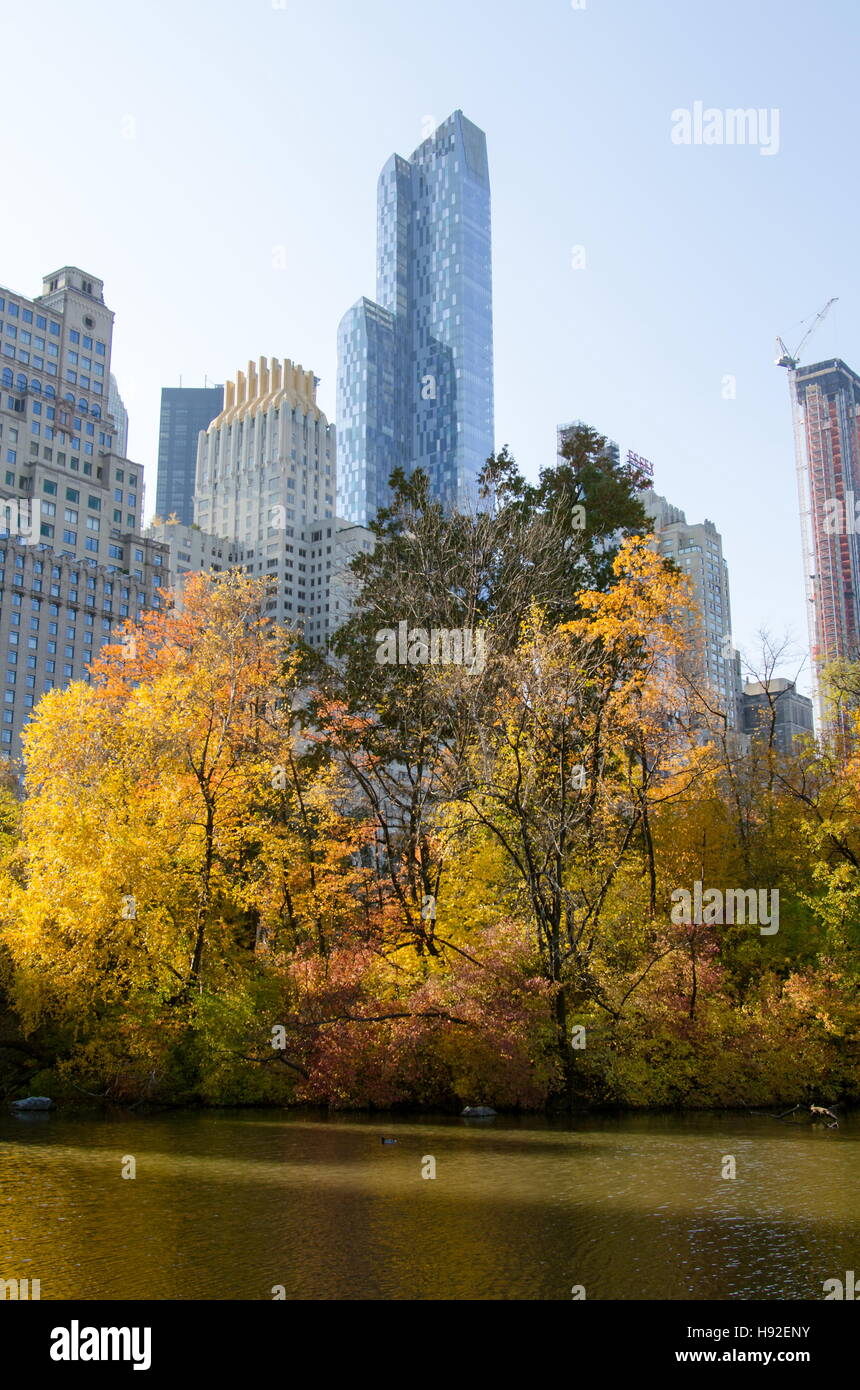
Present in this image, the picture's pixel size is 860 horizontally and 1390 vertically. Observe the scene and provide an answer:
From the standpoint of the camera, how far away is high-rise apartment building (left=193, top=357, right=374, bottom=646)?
167m

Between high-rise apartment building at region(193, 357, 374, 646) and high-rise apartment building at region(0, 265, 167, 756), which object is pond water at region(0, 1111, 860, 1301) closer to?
high-rise apartment building at region(0, 265, 167, 756)

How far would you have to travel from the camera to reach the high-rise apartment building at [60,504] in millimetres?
131250

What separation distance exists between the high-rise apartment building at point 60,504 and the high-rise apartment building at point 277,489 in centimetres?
1763

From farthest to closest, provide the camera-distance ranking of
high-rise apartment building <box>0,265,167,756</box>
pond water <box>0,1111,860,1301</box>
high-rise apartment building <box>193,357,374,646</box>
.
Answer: high-rise apartment building <box>193,357,374,646</box>, high-rise apartment building <box>0,265,167,756</box>, pond water <box>0,1111,860,1301</box>

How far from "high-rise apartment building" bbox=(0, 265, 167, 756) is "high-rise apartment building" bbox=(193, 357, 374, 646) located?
17629 mm

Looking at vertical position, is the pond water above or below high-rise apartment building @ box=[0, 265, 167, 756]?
below

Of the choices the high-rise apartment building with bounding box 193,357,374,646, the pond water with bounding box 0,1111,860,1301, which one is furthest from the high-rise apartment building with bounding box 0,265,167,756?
the pond water with bounding box 0,1111,860,1301

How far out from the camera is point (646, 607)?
35.4 m

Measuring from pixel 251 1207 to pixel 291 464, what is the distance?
166015 mm

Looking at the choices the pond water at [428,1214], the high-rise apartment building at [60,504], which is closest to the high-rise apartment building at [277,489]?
the high-rise apartment building at [60,504]

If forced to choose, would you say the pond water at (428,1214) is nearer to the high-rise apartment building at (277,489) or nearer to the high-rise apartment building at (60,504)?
the high-rise apartment building at (60,504)

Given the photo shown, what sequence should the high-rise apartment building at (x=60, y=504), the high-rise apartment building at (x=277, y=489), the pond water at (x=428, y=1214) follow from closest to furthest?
the pond water at (x=428, y=1214) → the high-rise apartment building at (x=60, y=504) → the high-rise apartment building at (x=277, y=489)

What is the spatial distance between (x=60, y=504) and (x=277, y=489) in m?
42.9
